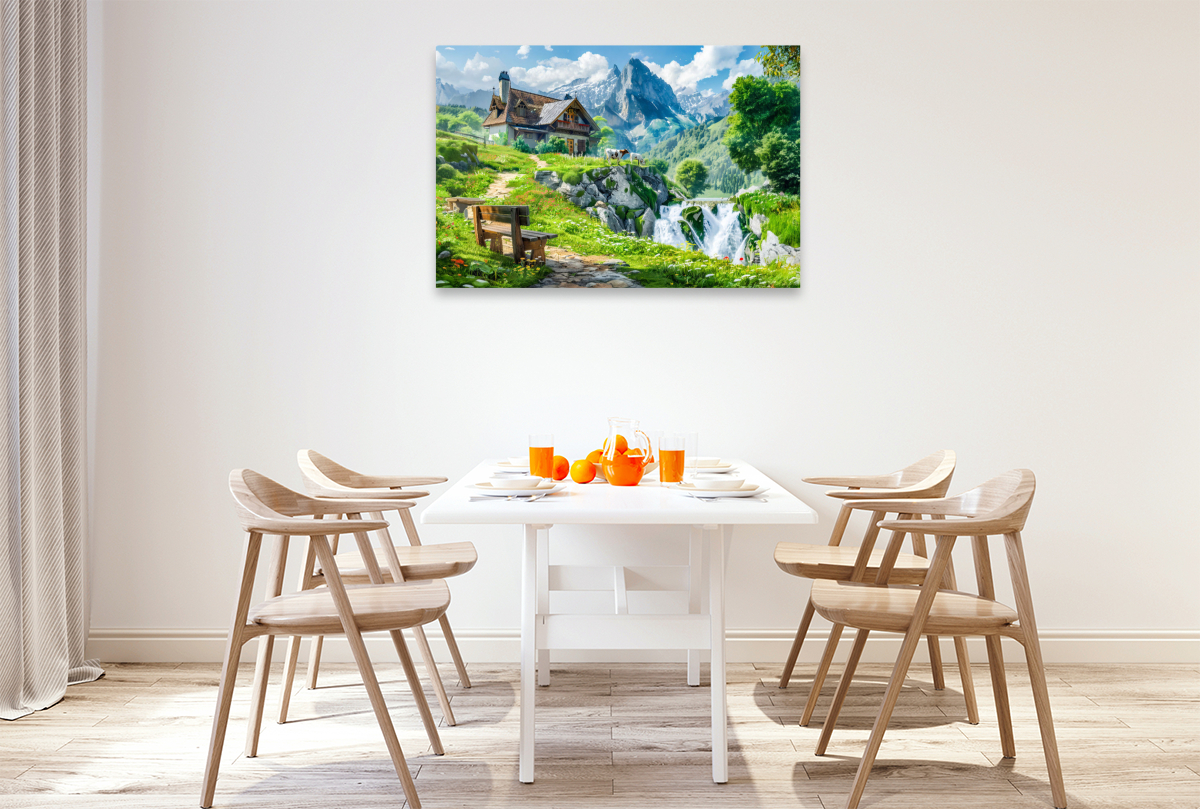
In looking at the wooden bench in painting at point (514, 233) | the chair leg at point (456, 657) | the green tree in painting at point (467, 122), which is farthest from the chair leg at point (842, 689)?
the green tree in painting at point (467, 122)

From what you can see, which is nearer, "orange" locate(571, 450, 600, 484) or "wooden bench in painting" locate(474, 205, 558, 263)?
"orange" locate(571, 450, 600, 484)

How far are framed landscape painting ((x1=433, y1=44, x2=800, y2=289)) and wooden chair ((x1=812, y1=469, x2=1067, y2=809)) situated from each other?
126cm

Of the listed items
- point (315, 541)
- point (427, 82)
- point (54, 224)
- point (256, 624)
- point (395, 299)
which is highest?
point (427, 82)

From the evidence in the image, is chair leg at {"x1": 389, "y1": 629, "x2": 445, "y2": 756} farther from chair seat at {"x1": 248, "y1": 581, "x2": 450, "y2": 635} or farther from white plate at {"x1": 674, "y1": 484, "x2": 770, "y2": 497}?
white plate at {"x1": 674, "y1": 484, "x2": 770, "y2": 497}

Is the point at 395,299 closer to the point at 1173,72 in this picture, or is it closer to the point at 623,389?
the point at 623,389

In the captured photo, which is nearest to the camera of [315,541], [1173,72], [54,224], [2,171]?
[315,541]

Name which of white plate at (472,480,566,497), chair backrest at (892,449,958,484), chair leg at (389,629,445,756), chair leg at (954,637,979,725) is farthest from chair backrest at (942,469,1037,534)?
chair leg at (389,629,445,756)

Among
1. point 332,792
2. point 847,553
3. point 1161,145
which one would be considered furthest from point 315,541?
point 1161,145

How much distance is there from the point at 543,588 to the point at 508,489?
589 mm

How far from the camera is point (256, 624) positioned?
1919mm

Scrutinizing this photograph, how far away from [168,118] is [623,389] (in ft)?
6.41

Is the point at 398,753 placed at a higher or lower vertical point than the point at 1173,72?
lower

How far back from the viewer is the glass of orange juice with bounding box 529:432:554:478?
2391 mm

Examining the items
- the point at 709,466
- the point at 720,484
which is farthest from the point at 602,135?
the point at 720,484
